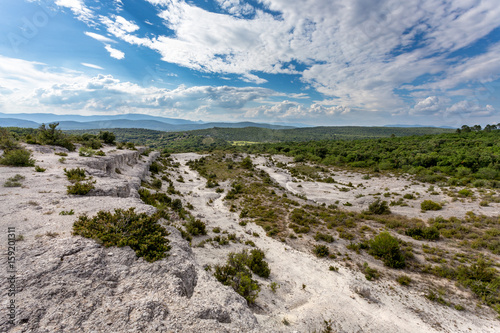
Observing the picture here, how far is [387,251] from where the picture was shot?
15.3m

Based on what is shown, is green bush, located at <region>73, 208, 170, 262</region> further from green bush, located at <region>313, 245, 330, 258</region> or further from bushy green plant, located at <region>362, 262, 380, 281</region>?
bushy green plant, located at <region>362, 262, 380, 281</region>

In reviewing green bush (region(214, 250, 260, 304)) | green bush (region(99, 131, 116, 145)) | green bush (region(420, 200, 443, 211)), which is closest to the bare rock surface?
green bush (region(214, 250, 260, 304))

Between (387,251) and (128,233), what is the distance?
747 inches

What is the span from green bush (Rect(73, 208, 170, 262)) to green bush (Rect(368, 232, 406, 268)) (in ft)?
55.1

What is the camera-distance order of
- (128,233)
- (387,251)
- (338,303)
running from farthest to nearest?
(387,251) < (338,303) < (128,233)

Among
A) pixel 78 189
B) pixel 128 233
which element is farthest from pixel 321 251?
pixel 78 189

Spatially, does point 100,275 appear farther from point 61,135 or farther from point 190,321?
point 61,135

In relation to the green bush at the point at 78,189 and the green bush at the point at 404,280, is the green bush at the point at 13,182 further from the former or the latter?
the green bush at the point at 404,280

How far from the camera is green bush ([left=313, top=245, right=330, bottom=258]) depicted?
1582 centimetres

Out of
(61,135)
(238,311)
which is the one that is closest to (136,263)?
(238,311)

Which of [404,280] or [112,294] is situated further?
[404,280]

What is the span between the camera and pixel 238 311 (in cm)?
702

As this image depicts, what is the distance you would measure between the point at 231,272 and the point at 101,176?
1561 cm

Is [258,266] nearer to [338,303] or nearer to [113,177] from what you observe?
[338,303]
